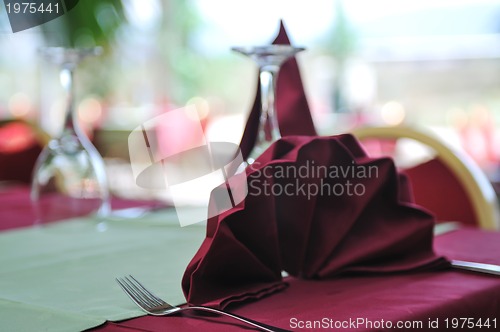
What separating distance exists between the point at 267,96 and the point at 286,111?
0.19 feet

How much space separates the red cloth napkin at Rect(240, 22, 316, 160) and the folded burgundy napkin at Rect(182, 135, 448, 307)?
0.09m

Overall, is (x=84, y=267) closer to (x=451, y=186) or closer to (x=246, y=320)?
(x=246, y=320)

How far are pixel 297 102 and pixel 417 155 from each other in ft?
17.6

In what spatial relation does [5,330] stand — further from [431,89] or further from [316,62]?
[431,89]

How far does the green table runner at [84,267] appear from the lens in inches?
25.4

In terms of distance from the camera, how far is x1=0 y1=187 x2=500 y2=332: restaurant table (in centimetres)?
60

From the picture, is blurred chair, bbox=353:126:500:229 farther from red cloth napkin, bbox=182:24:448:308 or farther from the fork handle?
the fork handle

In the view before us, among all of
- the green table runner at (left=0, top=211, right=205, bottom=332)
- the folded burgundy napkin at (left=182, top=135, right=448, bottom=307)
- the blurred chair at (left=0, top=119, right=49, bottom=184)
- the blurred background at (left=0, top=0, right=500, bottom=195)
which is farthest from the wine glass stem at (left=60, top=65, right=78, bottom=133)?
the blurred background at (left=0, top=0, right=500, bottom=195)

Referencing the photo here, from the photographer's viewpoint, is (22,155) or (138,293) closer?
(138,293)

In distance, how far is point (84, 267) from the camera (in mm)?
848

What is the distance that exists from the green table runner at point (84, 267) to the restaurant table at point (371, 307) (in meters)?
0.02

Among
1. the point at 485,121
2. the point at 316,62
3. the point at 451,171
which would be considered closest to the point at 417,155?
the point at 485,121

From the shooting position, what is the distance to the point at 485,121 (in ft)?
17.8

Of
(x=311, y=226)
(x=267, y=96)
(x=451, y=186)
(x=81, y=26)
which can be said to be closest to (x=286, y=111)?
(x=267, y=96)
